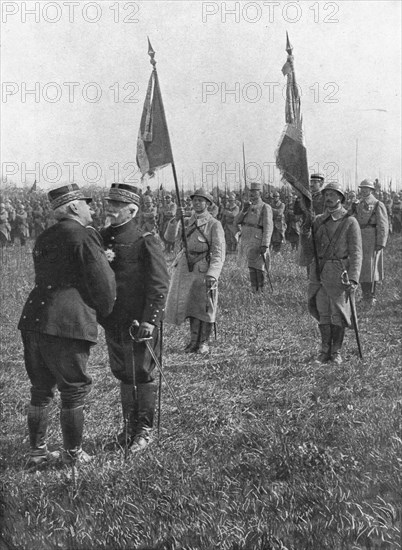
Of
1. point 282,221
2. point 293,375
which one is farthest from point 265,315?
point 282,221

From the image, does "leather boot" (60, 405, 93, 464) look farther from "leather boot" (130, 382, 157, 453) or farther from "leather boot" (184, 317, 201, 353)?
"leather boot" (184, 317, 201, 353)

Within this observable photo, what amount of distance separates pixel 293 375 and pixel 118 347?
1.62m

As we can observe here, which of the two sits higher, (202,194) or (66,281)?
(202,194)

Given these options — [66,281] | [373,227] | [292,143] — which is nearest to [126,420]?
[66,281]

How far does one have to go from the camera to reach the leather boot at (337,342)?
5.68 meters

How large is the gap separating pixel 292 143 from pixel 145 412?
2251 millimetres

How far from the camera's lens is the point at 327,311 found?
6180 millimetres

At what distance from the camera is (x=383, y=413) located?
181 inches

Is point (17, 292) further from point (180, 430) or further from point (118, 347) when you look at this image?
point (180, 430)

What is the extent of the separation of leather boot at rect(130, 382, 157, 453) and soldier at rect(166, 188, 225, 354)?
2319 mm

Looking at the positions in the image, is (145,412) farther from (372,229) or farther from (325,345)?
(372,229)

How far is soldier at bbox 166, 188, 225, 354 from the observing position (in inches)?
278

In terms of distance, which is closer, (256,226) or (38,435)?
(38,435)

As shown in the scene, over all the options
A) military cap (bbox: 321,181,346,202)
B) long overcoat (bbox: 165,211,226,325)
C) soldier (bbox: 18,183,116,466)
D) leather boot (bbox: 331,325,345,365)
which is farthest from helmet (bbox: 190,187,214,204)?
soldier (bbox: 18,183,116,466)
